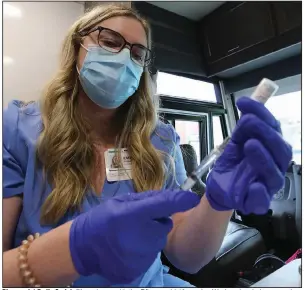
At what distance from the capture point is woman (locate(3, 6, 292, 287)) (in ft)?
1.32

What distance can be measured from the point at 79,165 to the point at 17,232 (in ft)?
0.74

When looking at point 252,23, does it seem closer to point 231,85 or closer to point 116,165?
point 231,85

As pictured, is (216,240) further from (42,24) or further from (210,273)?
(42,24)

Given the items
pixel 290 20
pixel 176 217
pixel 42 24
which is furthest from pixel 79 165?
pixel 290 20

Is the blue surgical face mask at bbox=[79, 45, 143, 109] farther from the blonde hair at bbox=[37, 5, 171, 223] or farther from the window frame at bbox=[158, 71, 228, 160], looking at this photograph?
the window frame at bbox=[158, 71, 228, 160]

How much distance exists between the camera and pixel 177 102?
2.92 feet

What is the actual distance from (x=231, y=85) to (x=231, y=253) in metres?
0.63

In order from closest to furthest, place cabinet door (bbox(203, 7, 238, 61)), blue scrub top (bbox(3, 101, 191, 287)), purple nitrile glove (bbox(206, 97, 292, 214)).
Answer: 1. purple nitrile glove (bbox(206, 97, 292, 214))
2. blue scrub top (bbox(3, 101, 191, 287))
3. cabinet door (bbox(203, 7, 238, 61))

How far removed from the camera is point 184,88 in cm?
90

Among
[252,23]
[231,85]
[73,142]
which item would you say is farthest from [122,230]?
[252,23]

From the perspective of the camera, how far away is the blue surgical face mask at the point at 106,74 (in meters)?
0.64

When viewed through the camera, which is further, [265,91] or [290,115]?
[290,115]

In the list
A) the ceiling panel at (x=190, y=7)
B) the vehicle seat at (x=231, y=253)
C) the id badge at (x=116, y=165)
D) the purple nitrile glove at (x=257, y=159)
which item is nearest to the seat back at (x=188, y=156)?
the vehicle seat at (x=231, y=253)

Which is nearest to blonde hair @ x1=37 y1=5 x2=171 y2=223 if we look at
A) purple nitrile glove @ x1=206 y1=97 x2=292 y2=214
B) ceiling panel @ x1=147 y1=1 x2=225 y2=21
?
ceiling panel @ x1=147 y1=1 x2=225 y2=21
